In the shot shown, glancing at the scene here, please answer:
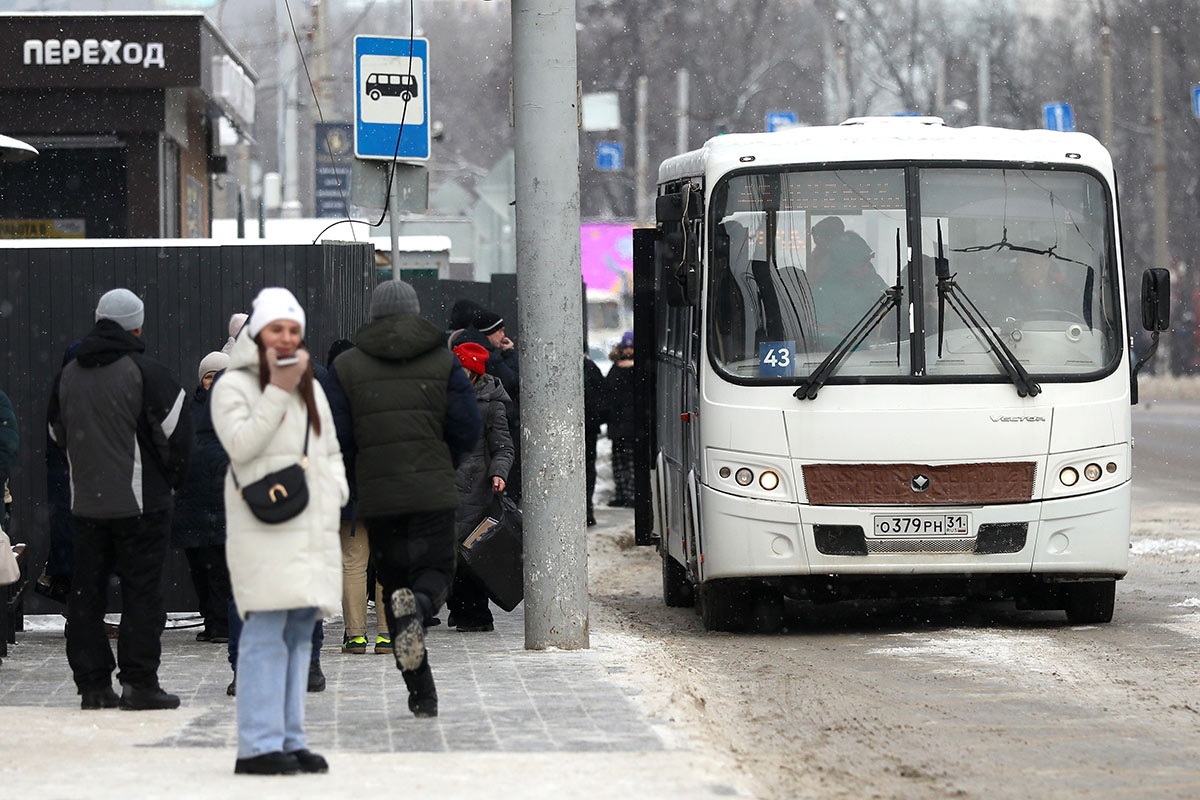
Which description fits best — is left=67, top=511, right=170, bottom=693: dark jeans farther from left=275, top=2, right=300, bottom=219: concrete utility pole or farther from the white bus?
left=275, top=2, right=300, bottom=219: concrete utility pole

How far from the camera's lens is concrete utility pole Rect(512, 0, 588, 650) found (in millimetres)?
10328

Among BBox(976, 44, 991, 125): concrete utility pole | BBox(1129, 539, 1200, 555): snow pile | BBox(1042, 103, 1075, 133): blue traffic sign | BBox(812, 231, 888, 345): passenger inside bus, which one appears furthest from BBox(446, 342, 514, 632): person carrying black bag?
BBox(976, 44, 991, 125): concrete utility pole

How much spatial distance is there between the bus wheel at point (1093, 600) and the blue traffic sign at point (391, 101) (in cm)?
485

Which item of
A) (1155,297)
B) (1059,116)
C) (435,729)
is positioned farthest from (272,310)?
(1059,116)

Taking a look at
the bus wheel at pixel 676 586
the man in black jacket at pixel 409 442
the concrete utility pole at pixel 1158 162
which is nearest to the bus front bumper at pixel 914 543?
the bus wheel at pixel 676 586

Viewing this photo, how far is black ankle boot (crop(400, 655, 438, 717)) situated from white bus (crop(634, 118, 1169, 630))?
12.2ft

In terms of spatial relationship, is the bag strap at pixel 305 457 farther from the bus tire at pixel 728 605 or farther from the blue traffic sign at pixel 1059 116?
the blue traffic sign at pixel 1059 116

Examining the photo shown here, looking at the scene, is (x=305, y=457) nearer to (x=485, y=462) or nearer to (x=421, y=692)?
(x=421, y=692)

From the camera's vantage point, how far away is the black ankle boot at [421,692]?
320 inches

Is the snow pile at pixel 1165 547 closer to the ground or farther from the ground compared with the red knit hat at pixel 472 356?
closer to the ground

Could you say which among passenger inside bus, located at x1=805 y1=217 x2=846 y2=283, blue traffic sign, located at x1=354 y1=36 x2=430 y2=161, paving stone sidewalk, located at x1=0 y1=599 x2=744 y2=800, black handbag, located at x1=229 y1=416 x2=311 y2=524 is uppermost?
blue traffic sign, located at x1=354 y1=36 x2=430 y2=161

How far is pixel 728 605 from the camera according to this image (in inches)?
483

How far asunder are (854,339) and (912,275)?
0.51 meters

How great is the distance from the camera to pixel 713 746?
24.5ft
